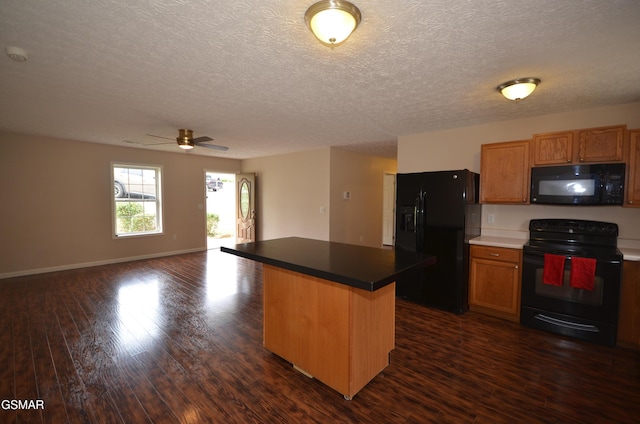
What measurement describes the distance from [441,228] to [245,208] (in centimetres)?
528

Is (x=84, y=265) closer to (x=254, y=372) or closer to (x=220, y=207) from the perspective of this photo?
(x=220, y=207)

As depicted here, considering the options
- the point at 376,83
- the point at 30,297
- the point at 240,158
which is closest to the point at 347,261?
the point at 376,83

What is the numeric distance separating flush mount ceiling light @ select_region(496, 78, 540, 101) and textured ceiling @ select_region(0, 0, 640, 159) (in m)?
0.07

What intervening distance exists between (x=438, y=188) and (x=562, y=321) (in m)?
1.84

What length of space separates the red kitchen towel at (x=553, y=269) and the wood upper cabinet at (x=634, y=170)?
2.79 ft

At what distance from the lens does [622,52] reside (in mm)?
1966

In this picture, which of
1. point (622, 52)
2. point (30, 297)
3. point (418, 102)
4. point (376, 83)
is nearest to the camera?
point (622, 52)

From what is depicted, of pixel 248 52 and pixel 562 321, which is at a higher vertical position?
pixel 248 52

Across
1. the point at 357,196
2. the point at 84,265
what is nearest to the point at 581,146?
the point at 357,196

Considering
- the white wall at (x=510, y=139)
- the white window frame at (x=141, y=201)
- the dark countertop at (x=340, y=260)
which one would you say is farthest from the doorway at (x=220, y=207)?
the dark countertop at (x=340, y=260)

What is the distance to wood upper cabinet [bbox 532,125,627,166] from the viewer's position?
8.84 ft

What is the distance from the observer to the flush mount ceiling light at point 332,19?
146 cm

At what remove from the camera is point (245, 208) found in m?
7.36

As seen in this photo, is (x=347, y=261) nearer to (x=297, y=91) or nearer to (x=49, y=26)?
(x=297, y=91)
